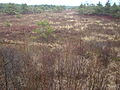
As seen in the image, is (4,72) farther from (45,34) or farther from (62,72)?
(45,34)

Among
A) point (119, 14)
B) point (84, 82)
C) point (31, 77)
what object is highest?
point (119, 14)

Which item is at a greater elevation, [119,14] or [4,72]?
[119,14]

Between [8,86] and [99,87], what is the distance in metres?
2.65

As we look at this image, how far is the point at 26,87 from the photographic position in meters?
3.85

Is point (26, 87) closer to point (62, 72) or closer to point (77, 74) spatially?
point (62, 72)

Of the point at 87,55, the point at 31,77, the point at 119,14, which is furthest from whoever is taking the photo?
the point at 119,14

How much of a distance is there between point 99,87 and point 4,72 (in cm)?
313

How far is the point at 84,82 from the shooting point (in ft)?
15.2

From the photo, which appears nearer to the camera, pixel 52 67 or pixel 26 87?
pixel 26 87

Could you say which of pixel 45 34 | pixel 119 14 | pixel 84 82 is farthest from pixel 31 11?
pixel 84 82

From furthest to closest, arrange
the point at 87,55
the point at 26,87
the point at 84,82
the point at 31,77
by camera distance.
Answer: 1. the point at 87,55
2. the point at 84,82
3. the point at 31,77
4. the point at 26,87

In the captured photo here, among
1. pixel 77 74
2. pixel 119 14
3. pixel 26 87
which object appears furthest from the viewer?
pixel 119 14

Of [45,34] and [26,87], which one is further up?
[45,34]

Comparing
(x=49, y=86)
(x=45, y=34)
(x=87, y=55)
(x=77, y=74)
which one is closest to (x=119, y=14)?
(x=45, y=34)
